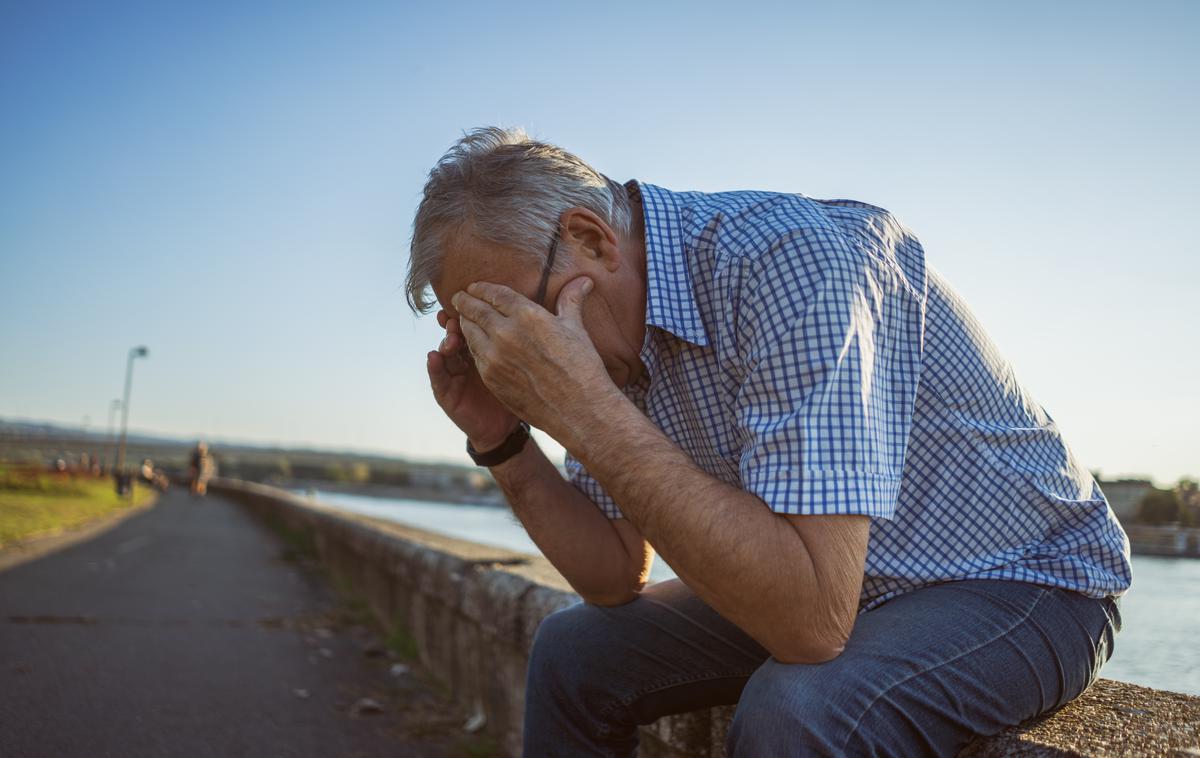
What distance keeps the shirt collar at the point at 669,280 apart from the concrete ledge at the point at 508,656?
0.81 meters

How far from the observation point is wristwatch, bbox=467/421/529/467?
2.10m

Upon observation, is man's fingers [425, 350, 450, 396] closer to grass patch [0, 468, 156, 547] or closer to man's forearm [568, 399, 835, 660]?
man's forearm [568, 399, 835, 660]

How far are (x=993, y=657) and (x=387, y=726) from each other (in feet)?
9.01

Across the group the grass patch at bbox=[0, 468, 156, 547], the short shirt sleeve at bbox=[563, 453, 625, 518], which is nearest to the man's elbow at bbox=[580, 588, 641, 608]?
the short shirt sleeve at bbox=[563, 453, 625, 518]

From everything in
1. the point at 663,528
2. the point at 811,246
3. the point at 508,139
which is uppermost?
the point at 508,139

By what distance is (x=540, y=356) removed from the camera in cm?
153

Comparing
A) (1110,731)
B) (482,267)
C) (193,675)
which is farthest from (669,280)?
(193,675)

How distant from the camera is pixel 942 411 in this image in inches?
57.3

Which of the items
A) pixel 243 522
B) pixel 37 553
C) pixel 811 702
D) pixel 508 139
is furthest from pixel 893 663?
pixel 243 522

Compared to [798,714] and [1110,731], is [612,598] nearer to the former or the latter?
[798,714]

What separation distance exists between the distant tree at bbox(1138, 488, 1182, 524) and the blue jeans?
2.24 ft

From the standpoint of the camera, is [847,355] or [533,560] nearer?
[847,355]

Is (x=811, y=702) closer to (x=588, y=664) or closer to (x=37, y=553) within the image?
(x=588, y=664)

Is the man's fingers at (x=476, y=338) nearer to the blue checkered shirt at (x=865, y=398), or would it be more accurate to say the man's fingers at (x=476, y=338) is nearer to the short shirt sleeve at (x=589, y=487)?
the blue checkered shirt at (x=865, y=398)
